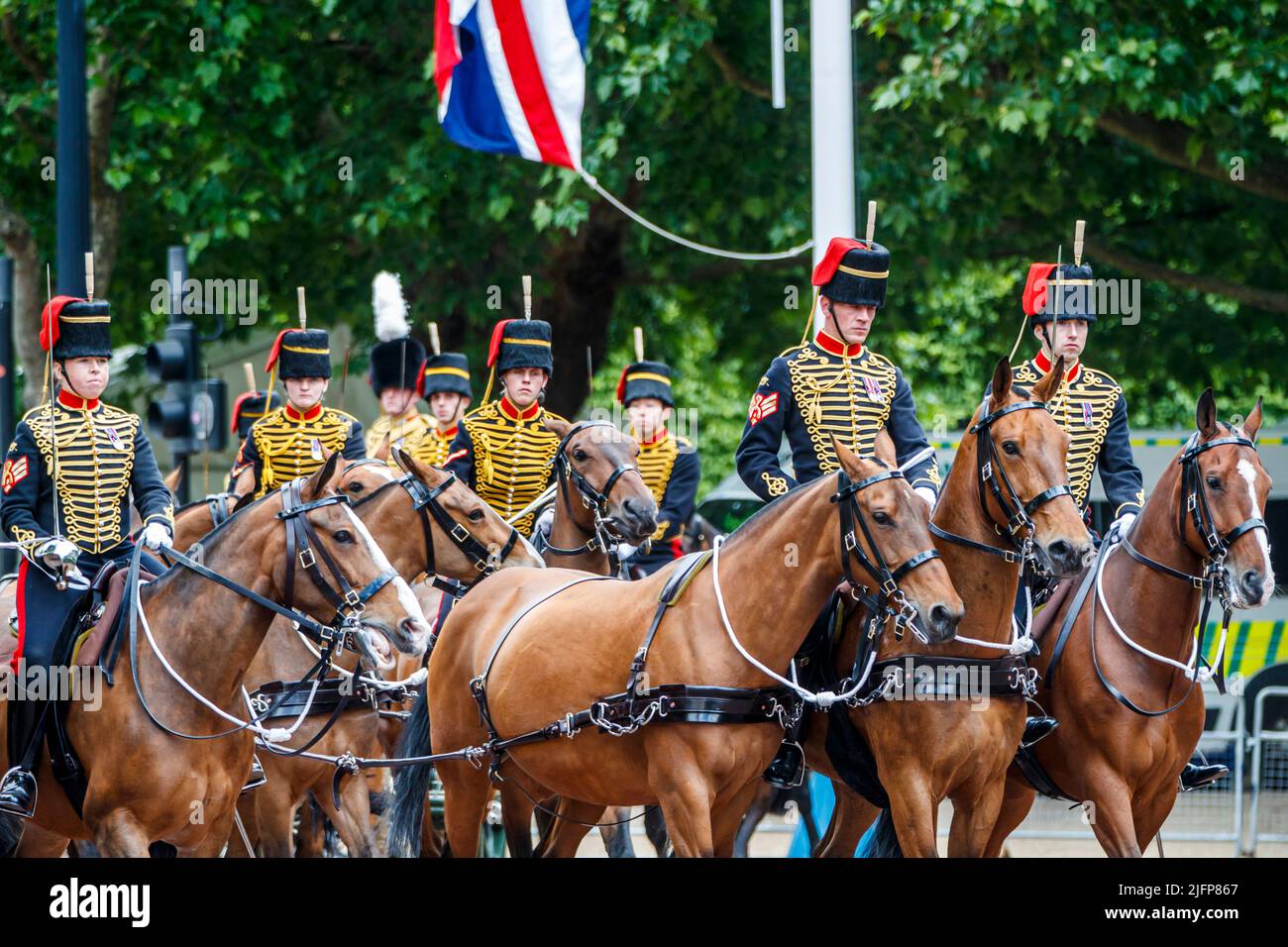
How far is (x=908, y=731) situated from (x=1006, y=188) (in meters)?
9.15

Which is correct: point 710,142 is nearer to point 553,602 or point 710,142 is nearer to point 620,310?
point 620,310

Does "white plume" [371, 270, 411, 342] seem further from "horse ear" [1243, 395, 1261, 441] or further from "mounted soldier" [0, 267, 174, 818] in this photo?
"horse ear" [1243, 395, 1261, 441]

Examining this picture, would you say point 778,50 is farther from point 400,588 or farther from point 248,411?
point 400,588

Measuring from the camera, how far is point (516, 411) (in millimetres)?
10305

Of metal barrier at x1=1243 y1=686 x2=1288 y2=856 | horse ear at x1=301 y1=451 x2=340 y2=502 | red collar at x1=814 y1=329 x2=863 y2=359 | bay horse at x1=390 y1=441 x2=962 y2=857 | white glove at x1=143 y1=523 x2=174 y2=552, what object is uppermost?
red collar at x1=814 y1=329 x2=863 y2=359

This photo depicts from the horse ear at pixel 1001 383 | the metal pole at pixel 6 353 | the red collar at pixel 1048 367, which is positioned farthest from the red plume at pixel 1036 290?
the metal pole at pixel 6 353

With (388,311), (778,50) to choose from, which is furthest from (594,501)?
(388,311)

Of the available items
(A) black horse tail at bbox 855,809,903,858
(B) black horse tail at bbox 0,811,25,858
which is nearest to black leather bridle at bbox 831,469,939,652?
(A) black horse tail at bbox 855,809,903,858

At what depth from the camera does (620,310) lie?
61.0 ft

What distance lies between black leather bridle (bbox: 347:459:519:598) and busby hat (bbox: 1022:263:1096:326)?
109 inches

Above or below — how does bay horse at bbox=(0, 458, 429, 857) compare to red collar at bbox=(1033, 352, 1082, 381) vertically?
below

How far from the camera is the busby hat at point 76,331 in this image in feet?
26.5

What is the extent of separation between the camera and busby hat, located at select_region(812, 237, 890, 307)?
8133mm

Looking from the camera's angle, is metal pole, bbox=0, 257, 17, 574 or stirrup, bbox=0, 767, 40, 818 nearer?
stirrup, bbox=0, 767, 40, 818
